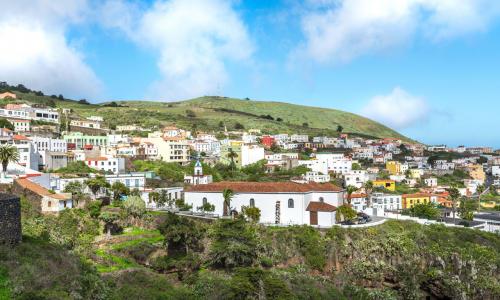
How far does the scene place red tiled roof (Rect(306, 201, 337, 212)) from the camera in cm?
4825

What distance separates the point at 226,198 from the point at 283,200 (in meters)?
5.76

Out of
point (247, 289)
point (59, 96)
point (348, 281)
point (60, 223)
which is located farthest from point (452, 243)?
point (59, 96)

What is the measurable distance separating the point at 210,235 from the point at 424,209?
33.5 meters

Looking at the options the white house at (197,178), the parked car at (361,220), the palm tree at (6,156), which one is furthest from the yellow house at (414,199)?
the palm tree at (6,156)

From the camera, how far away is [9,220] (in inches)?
850

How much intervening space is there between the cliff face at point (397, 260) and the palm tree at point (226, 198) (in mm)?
8776

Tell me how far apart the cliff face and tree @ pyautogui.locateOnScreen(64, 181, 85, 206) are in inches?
674

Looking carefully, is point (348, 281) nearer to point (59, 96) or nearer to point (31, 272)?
point (31, 272)

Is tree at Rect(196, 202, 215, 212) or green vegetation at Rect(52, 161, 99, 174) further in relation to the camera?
green vegetation at Rect(52, 161, 99, 174)

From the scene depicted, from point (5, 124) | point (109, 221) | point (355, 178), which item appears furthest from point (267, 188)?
point (5, 124)

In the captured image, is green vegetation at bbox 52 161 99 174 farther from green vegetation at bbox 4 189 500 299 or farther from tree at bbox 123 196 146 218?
tree at bbox 123 196 146 218

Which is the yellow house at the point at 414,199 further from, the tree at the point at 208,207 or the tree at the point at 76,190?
the tree at the point at 76,190

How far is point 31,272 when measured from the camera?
63.7ft

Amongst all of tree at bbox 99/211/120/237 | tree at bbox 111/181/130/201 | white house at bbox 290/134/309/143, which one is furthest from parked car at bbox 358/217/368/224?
white house at bbox 290/134/309/143
